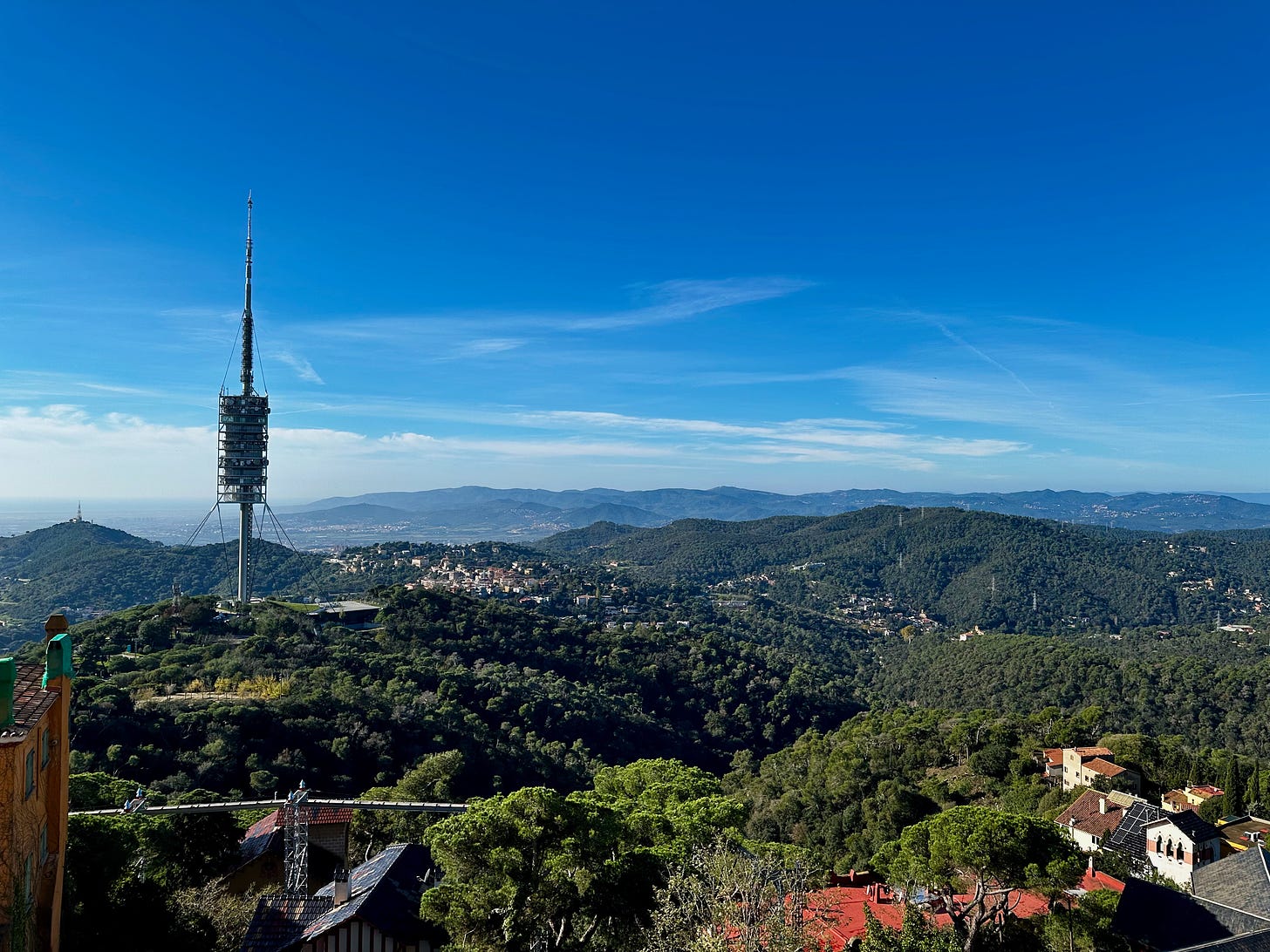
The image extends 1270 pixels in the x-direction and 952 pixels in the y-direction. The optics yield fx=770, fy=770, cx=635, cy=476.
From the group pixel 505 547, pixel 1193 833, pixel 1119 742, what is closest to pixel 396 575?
pixel 505 547

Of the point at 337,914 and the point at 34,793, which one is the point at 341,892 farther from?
the point at 34,793

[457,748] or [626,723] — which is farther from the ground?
[457,748]

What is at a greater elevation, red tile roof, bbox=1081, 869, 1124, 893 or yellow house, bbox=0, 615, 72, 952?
yellow house, bbox=0, 615, 72, 952

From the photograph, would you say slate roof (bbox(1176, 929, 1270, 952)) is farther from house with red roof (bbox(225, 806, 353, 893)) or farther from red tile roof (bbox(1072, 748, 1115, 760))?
red tile roof (bbox(1072, 748, 1115, 760))

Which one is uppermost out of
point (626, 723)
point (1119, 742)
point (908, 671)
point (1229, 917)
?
point (1229, 917)

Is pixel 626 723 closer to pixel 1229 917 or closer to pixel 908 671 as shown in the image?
pixel 1229 917

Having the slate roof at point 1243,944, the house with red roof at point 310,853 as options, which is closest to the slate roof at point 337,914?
the house with red roof at point 310,853

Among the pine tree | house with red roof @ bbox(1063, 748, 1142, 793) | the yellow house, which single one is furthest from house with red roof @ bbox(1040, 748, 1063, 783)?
the yellow house

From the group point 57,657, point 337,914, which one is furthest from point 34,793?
point 337,914
